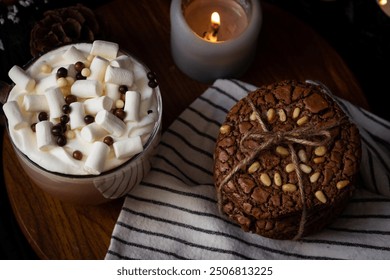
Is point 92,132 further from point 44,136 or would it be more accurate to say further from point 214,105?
point 214,105

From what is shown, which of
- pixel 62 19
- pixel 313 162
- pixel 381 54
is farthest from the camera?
pixel 381 54

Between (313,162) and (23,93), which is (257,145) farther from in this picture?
(23,93)

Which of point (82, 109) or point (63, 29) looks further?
point (63, 29)

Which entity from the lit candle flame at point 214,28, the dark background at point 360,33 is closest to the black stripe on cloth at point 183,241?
the lit candle flame at point 214,28

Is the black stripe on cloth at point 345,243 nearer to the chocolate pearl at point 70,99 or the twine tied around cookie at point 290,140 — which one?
the twine tied around cookie at point 290,140

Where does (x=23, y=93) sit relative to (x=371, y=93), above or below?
above

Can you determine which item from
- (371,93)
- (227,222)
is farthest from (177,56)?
(371,93)

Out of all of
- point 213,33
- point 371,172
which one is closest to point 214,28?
point 213,33
